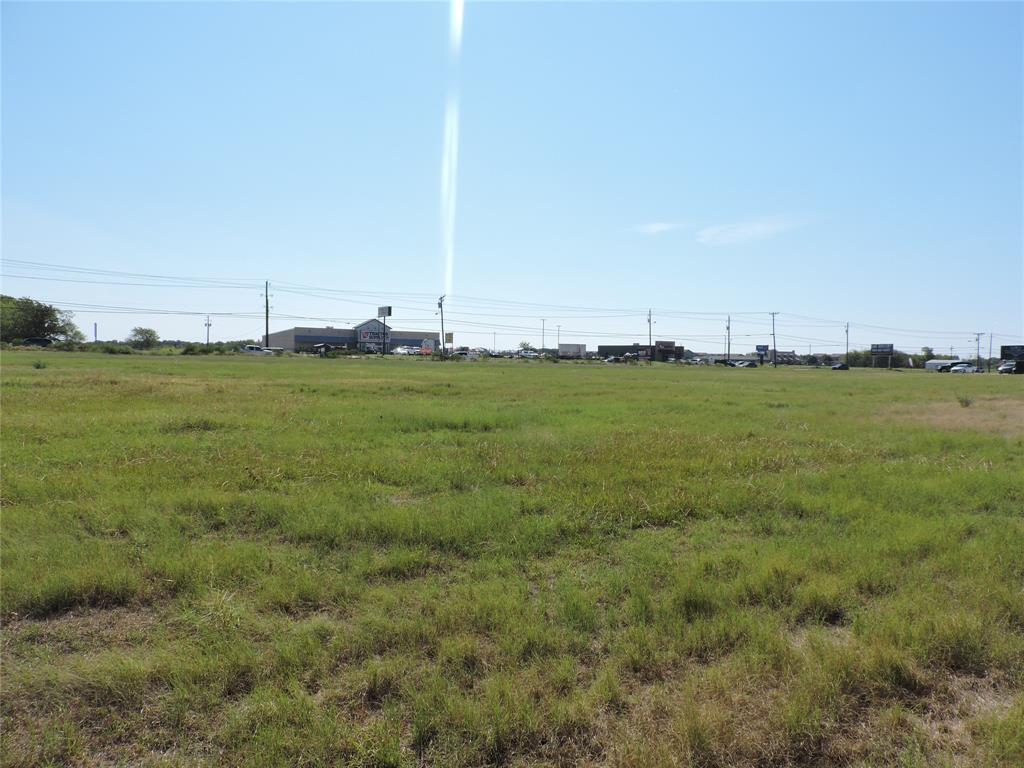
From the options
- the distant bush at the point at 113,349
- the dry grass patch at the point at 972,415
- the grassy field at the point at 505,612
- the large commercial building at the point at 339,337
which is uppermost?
the large commercial building at the point at 339,337

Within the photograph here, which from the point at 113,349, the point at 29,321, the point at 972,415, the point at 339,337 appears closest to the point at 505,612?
the point at 972,415

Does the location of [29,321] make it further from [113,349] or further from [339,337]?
[339,337]

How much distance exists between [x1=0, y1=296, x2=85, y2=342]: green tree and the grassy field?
398 ft

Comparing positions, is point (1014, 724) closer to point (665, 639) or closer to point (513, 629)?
point (665, 639)

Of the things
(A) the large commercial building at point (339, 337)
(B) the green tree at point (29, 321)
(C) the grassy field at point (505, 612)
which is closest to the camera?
(C) the grassy field at point (505, 612)

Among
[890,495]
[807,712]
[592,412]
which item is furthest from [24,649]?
[592,412]

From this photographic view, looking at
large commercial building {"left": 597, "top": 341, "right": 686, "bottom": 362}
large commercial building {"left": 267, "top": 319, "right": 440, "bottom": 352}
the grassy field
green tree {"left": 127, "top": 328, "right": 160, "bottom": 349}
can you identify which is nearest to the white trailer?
large commercial building {"left": 597, "top": 341, "right": 686, "bottom": 362}

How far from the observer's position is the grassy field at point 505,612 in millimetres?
3049

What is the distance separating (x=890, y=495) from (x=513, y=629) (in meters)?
6.47

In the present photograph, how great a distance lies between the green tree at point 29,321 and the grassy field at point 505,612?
121 metres

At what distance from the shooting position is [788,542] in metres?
5.89

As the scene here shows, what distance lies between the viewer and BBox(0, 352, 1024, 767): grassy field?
10.0 ft

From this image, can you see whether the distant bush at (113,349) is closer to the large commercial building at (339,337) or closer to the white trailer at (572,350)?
the large commercial building at (339,337)

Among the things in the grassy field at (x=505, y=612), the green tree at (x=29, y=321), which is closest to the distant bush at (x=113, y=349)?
the green tree at (x=29, y=321)
